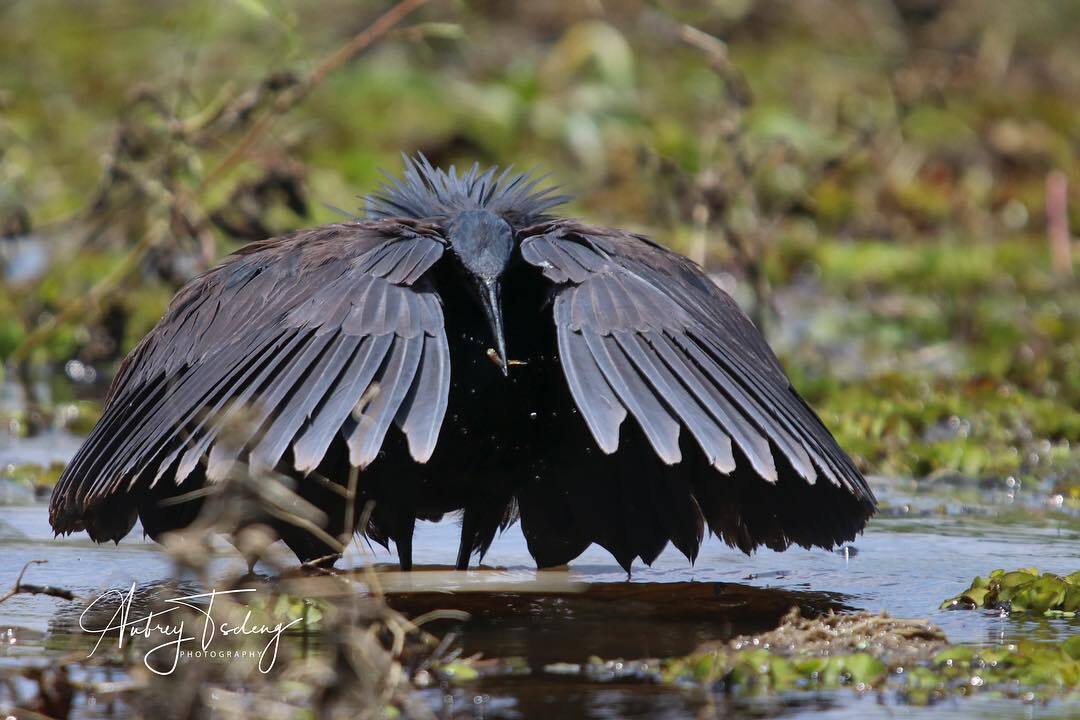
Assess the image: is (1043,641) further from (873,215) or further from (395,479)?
(873,215)

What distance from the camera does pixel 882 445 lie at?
253 inches

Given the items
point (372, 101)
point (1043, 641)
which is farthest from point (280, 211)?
point (1043, 641)

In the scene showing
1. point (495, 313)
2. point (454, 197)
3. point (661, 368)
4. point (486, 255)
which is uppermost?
point (454, 197)

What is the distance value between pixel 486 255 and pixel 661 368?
64 cm

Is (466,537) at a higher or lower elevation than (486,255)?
lower

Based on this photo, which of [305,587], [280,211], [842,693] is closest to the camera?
[842,693]

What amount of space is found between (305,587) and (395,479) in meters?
0.45

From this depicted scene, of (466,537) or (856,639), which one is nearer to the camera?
(856,639)

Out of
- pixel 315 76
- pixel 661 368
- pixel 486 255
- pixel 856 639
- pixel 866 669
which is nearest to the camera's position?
pixel 866 669

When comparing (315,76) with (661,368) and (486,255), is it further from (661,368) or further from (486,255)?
(661,368)

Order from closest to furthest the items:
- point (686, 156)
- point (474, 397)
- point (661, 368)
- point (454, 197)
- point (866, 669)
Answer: point (866, 669) < point (661, 368) < point (474, 397) < point (454, 197) < point (686, 156)

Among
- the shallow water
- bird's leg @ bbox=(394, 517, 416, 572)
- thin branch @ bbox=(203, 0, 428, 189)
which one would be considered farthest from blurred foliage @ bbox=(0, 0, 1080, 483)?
A: bird's leg @ bbox=(394, 517, 416, 572)

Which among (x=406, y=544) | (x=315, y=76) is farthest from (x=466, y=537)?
(x=315, y=76)

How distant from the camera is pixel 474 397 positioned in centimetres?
439
